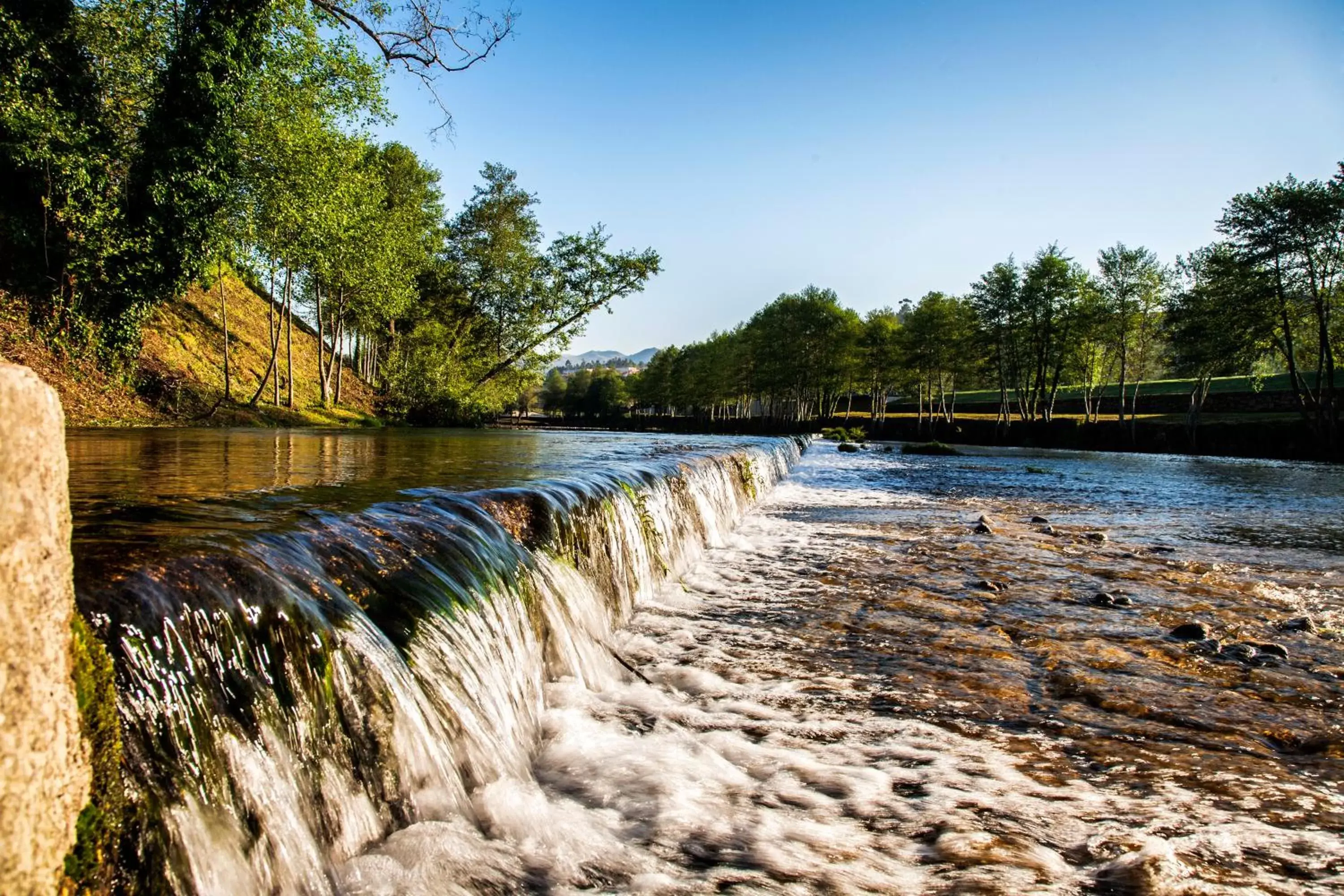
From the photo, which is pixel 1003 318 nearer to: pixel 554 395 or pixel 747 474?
pixel 747 474

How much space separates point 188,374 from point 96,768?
25868mm

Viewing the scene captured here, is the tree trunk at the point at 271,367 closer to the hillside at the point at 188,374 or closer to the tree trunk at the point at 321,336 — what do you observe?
the hillside at the point at 188,374

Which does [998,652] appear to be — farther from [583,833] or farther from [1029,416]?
[1029,416]

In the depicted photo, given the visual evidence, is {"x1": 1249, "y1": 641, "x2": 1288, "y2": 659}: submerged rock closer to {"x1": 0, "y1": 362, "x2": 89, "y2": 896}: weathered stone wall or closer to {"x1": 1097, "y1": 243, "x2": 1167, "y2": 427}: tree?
{"x1": 0, "y1": 362, "x2": 89, "y2": 896}: weathered stone wall

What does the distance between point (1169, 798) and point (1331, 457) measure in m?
41.7

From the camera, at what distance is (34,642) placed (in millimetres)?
1271

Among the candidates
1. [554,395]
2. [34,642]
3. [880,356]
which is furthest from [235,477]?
[554,395]

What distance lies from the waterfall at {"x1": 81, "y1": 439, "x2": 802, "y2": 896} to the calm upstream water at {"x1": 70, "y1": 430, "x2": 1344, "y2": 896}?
0.04ft

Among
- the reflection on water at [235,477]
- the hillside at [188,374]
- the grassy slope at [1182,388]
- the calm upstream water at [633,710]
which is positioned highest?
the grassy slope at [1182,388]

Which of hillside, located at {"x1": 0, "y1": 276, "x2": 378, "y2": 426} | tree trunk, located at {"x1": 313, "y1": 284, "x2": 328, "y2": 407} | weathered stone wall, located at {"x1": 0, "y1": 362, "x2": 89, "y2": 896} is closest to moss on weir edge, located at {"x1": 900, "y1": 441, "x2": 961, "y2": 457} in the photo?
hillside, located at {"x1": 0, "y1": 276, "x2": 378, "y2": 426}

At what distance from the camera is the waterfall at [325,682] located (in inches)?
81.0

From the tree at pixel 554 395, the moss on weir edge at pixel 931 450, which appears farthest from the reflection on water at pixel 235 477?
the tree at pixel 554 395

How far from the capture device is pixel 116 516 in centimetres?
385

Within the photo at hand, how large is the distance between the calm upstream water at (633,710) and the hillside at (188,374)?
842 centimetres
